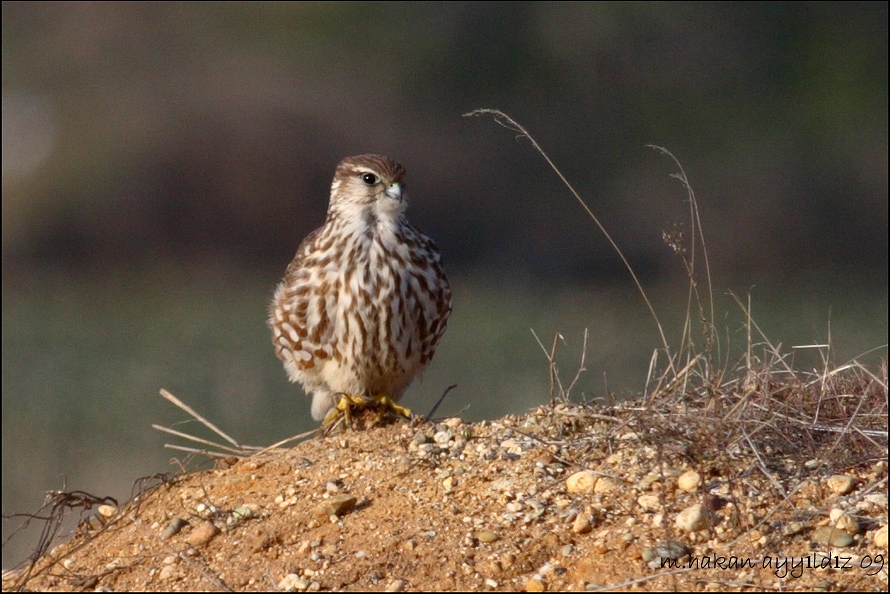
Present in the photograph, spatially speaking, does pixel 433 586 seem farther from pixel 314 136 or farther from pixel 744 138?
pixel 744 138

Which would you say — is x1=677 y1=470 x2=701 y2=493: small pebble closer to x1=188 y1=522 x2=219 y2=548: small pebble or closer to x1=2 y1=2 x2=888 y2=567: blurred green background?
x1=188 y1=522 x2=219 y2=548: small pebble

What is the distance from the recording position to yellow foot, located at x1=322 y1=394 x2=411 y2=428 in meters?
6.14

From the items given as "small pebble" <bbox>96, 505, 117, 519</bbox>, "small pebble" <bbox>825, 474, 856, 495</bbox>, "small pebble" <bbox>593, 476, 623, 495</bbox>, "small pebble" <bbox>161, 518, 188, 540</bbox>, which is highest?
"small pebble" <bbox>96, 505, 117, 519</bbox>

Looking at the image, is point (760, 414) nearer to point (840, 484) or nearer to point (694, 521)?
point (840, 484)

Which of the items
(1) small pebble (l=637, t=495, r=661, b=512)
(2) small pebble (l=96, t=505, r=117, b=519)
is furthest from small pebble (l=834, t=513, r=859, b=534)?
(2) small pebble (l=96, t=505, r=117, b=519)

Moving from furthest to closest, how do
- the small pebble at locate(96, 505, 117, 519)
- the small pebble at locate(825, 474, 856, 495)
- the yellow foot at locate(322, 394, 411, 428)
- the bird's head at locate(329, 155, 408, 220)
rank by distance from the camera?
the bird's head at locate(329, 155, 408, 220) < the yellow foot at locate(322, 394, 411, 428) < the small pebble at locate(96, 505, 117, 519) < the small pebble at locate(825, 474, 856, 495)

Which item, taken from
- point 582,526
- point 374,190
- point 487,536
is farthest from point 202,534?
point 374,190

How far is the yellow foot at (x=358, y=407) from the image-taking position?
6141mm

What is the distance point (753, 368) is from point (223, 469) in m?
2.05

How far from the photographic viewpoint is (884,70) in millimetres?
22531

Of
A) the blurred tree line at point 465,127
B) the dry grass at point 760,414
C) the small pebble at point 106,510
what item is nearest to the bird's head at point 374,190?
the dry grass at point 760,414

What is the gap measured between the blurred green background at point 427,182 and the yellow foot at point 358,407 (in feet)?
12.1

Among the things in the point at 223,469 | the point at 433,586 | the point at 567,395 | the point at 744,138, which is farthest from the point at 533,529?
the point at 744,138

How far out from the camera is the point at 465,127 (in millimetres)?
20172
